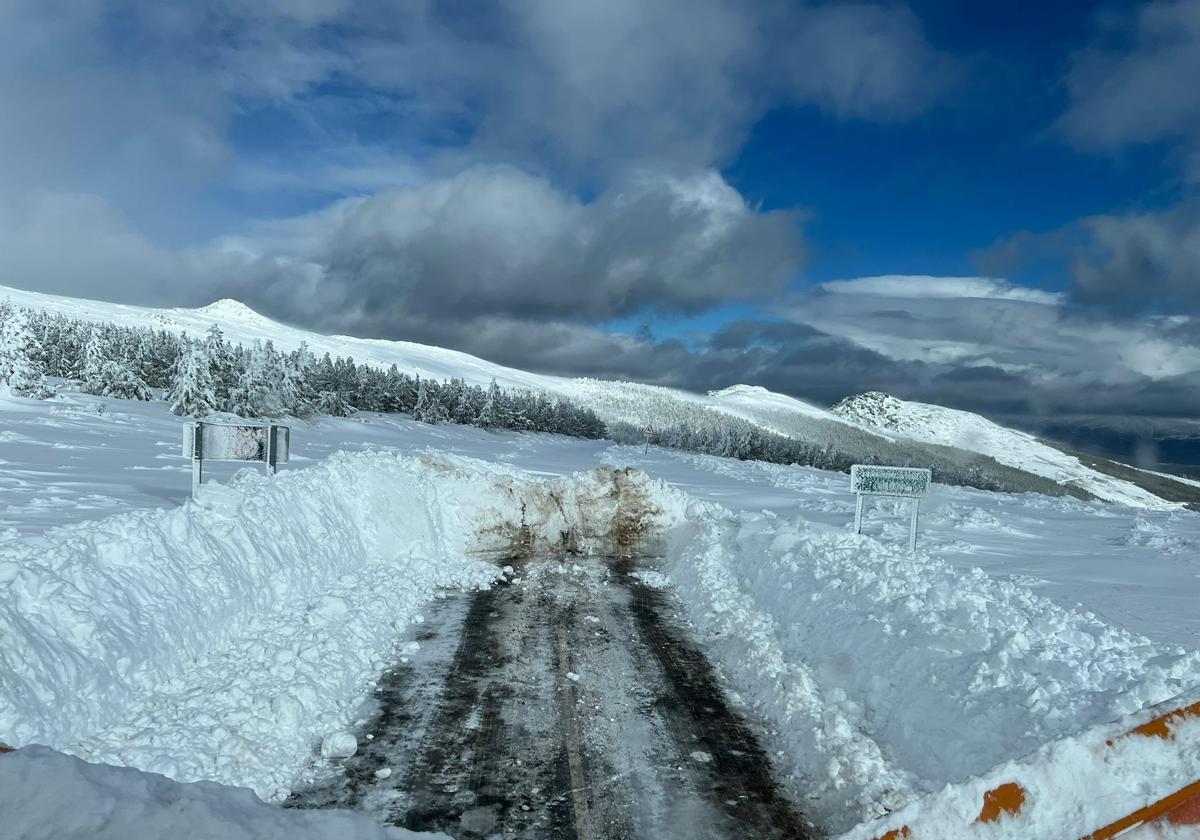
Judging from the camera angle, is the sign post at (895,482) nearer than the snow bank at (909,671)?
No

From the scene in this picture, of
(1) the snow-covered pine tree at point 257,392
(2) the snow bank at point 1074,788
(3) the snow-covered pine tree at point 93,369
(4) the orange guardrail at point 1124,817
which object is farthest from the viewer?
(1) the snow-covered pine tree at point 257,392

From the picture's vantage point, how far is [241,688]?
714 centimetres

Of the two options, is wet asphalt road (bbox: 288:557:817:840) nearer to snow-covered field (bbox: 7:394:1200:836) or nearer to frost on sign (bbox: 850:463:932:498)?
snow-covered field (bbox: 7:394:1200:836)

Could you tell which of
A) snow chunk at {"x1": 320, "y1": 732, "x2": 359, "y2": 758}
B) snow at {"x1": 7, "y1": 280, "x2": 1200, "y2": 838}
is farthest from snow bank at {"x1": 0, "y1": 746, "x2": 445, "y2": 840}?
snow chunk at {"x1": 320, "y1": 732, "x2": 359, "y2": 758}

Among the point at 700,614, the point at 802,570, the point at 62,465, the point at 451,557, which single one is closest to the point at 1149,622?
the point at 802,570

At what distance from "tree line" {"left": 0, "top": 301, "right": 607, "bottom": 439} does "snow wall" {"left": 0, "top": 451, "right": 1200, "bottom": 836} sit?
34768 millimetres

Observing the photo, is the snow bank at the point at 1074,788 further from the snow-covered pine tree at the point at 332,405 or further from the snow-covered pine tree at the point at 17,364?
the snow-covered pine tree at the point at 332,405

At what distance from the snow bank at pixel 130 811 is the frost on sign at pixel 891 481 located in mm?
12972

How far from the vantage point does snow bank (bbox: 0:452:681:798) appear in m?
5.98

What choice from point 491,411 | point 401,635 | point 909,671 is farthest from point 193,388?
point 909,671

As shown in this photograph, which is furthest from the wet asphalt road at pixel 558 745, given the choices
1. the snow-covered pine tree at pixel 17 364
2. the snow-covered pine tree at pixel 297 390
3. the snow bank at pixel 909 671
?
the snow-covered pine tree at pixel 297 390

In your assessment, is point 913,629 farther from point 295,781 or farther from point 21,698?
point 21,698

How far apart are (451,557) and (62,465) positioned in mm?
10304

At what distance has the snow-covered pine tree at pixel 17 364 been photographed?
1394 inches
